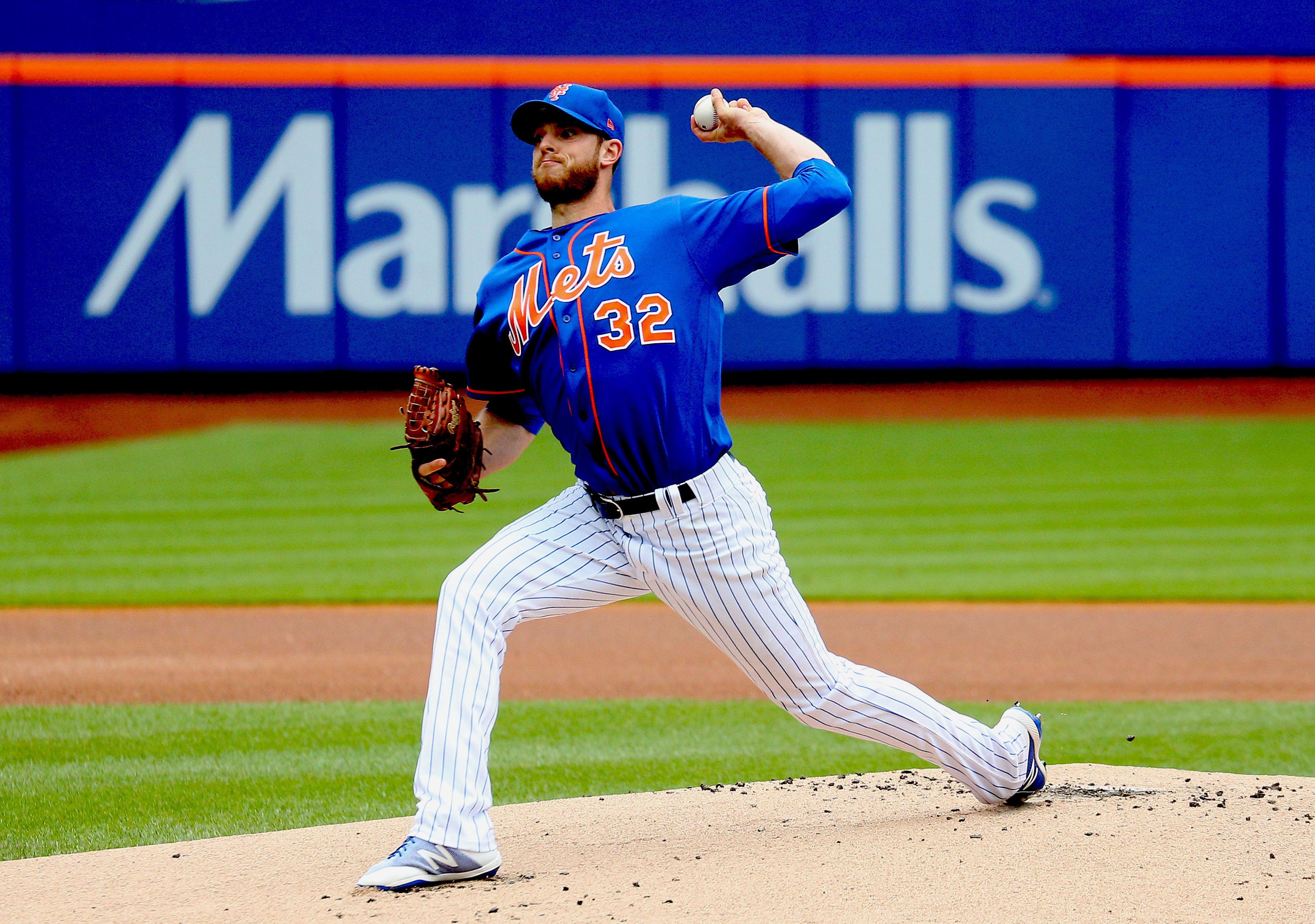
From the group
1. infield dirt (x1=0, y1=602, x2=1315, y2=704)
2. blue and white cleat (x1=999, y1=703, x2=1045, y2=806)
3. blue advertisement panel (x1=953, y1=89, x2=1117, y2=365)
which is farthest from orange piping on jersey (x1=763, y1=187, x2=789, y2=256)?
blue advertisement panel (x1=953, y1=89, x2=1117, y2=365)

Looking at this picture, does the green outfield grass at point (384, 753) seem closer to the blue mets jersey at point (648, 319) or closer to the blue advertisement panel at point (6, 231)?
the blue mets jersey at point (648, 319)

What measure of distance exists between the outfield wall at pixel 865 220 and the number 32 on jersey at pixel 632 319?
10550 mm

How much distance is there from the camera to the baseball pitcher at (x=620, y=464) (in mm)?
2795

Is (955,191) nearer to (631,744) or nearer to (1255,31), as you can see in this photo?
(1255,31)

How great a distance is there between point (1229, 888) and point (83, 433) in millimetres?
12448

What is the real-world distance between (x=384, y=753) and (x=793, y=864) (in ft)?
6.37

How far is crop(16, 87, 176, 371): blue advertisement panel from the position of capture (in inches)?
523

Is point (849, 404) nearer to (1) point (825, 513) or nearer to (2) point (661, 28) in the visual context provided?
(1) point (825, 513)

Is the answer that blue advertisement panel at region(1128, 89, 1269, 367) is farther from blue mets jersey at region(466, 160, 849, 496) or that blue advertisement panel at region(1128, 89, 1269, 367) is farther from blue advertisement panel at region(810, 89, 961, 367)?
blue mets jersey at region(466, 160, 849, 496)

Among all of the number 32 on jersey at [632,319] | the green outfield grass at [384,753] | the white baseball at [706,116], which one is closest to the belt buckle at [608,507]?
the number 32 on jersey at [632,319]

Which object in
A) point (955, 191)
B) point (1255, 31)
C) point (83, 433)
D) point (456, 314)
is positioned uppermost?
point (1255, 31)

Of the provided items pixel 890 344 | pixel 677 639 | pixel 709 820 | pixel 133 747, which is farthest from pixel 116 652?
pixel 890 344

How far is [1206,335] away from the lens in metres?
13.4

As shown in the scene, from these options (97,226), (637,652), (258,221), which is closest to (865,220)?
(258,221)
